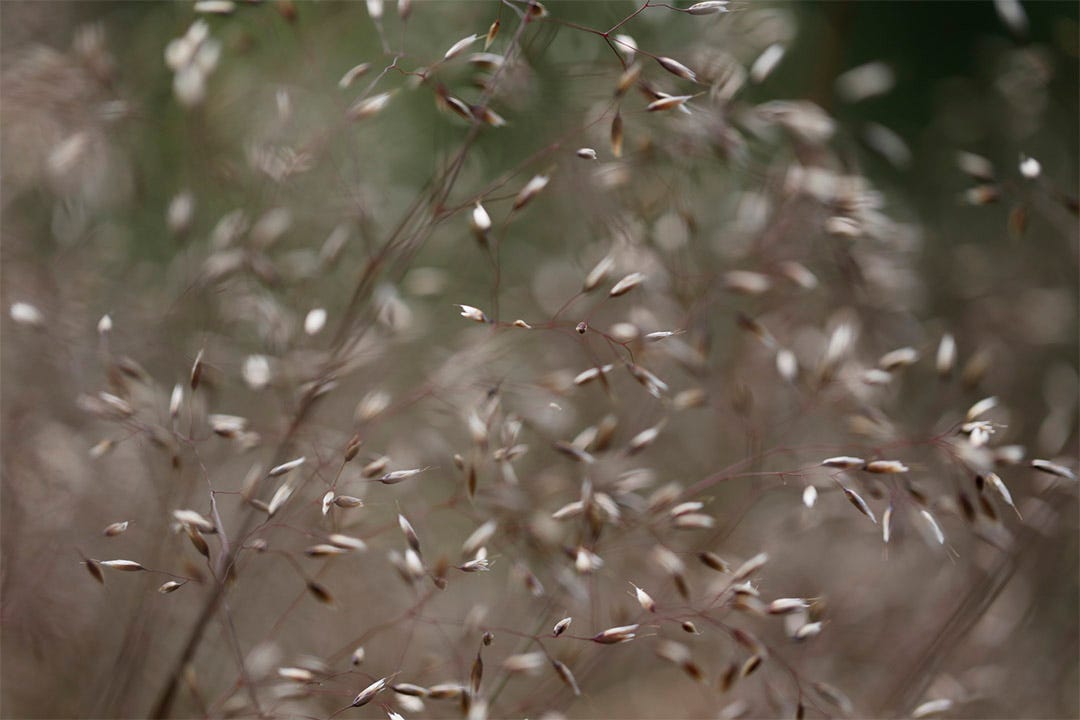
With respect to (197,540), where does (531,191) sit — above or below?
above

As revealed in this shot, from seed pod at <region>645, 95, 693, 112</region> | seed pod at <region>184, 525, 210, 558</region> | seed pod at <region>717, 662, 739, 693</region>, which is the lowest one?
seed pod at <region>717, 662, 739, 693</region>

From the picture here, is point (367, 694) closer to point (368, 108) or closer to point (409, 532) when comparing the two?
point (409, 532)

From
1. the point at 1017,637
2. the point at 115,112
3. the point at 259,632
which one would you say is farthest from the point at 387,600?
the point at 1017,637

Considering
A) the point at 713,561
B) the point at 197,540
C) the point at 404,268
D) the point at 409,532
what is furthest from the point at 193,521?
the point at 713,561

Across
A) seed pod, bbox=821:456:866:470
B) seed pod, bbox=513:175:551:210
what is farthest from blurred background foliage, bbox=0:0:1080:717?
seed pod, bbox=821:456:866:470

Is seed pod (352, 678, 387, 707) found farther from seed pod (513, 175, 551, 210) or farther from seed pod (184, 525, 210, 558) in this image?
seed pod (513, 175, 551, 210)

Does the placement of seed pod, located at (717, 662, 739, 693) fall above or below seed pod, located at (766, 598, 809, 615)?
below

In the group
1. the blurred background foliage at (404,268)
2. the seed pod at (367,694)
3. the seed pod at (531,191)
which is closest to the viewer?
the seed pod at (367,694)

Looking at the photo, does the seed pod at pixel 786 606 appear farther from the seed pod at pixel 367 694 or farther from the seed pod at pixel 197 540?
the seed pod at pixel 197 540

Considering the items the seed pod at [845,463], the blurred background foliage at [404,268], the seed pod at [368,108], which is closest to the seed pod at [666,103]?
the blurred background foliage at [404,268]

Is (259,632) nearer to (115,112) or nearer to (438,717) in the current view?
(438,717)

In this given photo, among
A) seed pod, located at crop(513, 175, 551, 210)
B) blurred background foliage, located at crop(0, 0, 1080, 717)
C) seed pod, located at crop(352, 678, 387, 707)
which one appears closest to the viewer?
seed pod, located at crop(352, 678, 387, 707)

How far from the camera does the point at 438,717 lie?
3.76 feet

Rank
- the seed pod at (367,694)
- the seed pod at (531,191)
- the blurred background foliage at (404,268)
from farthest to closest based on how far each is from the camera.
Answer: the blurred background foliage at (404,268)
the seed pod at (531,191)
the seed pod at (367,694)
